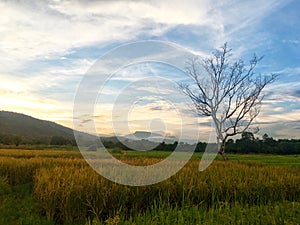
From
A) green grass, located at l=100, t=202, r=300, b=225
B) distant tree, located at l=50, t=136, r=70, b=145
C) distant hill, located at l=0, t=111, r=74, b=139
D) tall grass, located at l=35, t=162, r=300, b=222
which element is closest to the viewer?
green grass, located at l=100, t=202, r=300, b=225

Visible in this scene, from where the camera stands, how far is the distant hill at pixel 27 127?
435 feet

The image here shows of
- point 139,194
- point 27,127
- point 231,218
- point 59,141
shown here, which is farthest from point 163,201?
point 27,127

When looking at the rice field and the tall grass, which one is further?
the tall grass

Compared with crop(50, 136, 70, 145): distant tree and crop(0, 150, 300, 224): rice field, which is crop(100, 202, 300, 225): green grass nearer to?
crop(0, 150, 300, 224): rice field

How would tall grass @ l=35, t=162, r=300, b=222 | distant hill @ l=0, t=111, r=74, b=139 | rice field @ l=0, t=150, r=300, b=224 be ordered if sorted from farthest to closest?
distant hill @ l=0, t=111, r=74, b=139 < tall grass @ l=35, t=162, r=300, b=222 < rice field @ l=0, t=150, r=300, b=224

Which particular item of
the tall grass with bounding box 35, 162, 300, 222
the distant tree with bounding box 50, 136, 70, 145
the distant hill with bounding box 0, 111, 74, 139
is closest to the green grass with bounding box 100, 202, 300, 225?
the tall grass with bounding box 35, 162, 300, 222

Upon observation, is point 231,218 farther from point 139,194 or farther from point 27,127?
point 27,127

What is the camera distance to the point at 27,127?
146 metres

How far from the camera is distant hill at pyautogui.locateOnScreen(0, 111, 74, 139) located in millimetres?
132625

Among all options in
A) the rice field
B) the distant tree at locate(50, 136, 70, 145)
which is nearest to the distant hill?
the distant tree at locate(50, 136, 70, 145)

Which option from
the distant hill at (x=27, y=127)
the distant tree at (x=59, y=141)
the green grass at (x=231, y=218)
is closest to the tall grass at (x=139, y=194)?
the green grass at (x=231, y=218)

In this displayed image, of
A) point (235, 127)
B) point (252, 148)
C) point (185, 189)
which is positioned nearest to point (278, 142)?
point (252, 148)

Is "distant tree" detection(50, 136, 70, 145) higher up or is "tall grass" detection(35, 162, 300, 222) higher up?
"distant tree" detection(50, 136, 70, 145)

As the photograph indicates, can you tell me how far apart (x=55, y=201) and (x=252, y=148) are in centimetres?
4273
